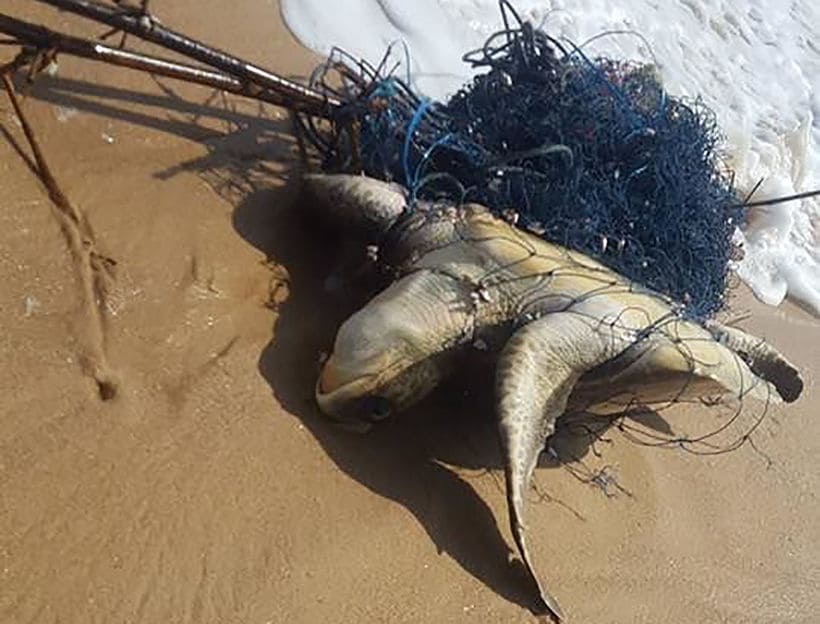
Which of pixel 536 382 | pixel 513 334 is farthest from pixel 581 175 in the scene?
pixel 536 382

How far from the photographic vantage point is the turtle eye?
2889 millimetres

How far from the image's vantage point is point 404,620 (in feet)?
8.50

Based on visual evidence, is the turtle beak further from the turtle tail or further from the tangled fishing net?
the turtle tail

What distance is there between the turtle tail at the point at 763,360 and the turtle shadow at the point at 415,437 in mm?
522

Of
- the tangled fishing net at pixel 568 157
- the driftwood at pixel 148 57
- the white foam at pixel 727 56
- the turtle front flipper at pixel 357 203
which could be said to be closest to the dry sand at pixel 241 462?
the turtle front flipper at pixel 357 203

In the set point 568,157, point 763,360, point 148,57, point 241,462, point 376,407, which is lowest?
point 241,462

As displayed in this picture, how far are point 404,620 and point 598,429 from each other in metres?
0.94

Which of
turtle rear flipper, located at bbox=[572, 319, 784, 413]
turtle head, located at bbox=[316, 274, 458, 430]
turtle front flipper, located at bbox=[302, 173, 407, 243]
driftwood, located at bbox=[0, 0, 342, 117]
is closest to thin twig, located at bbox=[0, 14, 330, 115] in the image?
driftwood, located at bbox=[0, 0, 342, 117]

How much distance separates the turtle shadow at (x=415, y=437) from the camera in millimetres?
2811

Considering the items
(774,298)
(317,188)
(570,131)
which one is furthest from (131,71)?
(774,298)

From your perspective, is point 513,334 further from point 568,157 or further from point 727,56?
point 727,56

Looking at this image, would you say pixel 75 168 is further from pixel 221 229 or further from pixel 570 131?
pixel 570 131

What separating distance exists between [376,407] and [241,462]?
0.37 meters

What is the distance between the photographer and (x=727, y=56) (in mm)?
6000
